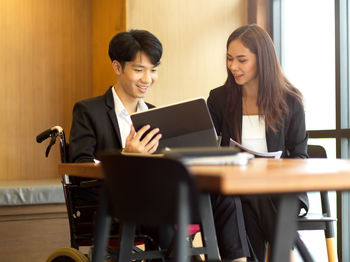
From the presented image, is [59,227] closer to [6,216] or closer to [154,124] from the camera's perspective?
[6,216]

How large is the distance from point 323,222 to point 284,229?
1.19m

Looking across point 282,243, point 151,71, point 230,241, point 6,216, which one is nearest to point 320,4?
point 151,71

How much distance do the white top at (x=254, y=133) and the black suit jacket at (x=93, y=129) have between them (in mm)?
546

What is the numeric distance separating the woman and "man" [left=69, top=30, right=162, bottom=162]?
35cm

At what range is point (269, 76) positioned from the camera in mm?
2455

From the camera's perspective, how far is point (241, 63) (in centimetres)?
245

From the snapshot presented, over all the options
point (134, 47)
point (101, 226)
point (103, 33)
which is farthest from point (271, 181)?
point (103, 33)

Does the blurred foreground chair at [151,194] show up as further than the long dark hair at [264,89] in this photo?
No

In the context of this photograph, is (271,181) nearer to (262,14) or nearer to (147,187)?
(147,187)

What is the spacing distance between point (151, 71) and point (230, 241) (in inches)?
35.5

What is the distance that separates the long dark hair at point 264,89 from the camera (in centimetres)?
237

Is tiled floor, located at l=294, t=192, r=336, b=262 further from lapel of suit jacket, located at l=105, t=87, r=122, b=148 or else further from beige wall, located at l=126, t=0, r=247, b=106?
lapel of suit jacket, located at l=105, t=87, r=122, b=148

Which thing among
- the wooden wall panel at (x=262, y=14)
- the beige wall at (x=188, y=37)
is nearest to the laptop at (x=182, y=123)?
the beige wall at (x=188, y=37)

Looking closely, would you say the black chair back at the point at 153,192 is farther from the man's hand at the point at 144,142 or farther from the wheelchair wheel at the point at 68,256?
the wheelchair wheel at the point at 68,256
